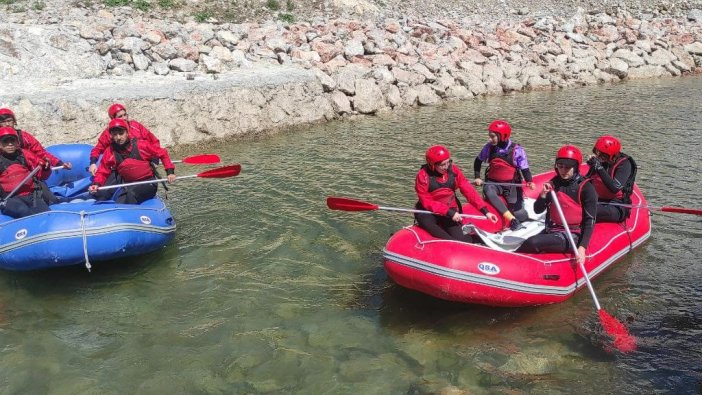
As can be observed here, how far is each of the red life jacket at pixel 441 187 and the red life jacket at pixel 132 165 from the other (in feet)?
11.9

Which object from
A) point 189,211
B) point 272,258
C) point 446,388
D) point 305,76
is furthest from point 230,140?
point 446,388

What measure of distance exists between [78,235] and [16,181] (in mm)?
1411

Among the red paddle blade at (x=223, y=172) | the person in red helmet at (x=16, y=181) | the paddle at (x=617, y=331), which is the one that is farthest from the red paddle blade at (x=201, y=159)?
the paddle at (x=617, y=331)

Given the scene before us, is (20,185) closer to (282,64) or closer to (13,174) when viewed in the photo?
(13,174)

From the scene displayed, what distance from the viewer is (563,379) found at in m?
4.64

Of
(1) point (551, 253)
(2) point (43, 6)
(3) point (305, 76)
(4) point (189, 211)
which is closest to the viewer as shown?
(1) point (551, 253)

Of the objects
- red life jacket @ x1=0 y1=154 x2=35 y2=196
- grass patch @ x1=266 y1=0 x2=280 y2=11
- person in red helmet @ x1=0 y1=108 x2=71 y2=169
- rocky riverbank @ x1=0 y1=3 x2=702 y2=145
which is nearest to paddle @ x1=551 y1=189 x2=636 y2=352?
red life jacket @ x1=0 y1=154 x2=35 y2=196

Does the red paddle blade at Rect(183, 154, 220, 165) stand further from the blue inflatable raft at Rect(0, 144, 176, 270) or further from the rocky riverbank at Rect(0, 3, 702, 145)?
the rocky riverbank at Rect(0, 3, 702, 145)

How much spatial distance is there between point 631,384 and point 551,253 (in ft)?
5.03

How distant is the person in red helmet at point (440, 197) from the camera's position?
576cm

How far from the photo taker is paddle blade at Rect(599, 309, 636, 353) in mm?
4996

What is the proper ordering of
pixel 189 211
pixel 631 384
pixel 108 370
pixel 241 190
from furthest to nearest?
pixel 241 190
pixel 189 211
pixel 108 370
pixel 631 384

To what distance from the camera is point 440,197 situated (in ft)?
19.3

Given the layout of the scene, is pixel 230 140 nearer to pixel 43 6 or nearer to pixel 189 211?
pixel 189 211
